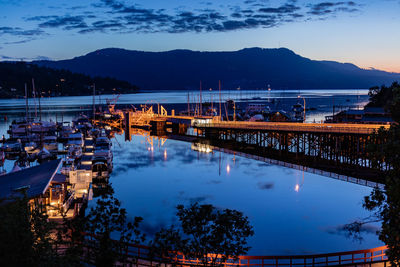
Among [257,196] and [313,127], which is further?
[313,127]

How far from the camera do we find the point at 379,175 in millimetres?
34000

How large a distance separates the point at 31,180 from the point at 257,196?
20.0 metres

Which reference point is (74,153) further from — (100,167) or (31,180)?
(31,180)

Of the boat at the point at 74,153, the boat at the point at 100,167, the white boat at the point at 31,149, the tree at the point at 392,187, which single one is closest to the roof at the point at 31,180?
the tree at the point at 392,187

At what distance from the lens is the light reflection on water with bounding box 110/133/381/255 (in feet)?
78.4

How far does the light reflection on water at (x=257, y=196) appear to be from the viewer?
23.9 meters

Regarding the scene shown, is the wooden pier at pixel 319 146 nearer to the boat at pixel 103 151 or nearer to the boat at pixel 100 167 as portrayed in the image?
the boat at pixel 103 151

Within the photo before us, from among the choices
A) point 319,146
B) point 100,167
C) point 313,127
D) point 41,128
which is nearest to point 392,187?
point 100,167

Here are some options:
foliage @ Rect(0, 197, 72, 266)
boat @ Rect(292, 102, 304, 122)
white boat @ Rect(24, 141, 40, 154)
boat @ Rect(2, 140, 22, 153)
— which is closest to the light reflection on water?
white boat @ Rect(24, 141, 40, 154)

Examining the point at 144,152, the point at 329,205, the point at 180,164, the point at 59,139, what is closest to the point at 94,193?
the point at 180,164

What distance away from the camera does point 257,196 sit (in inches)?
1309

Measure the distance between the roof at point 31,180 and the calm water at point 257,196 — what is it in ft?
26.0

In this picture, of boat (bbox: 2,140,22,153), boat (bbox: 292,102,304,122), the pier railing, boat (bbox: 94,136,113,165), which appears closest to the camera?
the pier railing

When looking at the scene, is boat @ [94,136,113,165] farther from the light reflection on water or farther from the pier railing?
the pier railing
